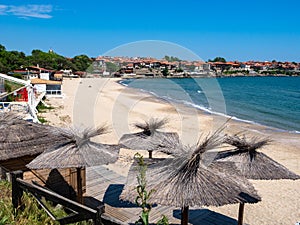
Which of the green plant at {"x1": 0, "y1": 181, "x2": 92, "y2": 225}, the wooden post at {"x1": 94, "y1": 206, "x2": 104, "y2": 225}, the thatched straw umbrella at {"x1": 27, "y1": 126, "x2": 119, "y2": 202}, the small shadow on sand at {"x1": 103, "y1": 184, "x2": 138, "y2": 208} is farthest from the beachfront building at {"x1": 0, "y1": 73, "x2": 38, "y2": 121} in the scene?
the wooden post at {"x1": 94, "y1": 206, "x2": 104, "y2": 225}

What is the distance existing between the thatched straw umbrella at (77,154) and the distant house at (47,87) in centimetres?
2497

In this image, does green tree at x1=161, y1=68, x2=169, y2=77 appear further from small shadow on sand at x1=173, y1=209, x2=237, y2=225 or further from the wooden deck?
small shadow on sand at x1=173, y1=209, x2=237, y2=225

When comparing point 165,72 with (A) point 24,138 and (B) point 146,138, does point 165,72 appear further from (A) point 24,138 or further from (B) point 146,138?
(A) point 24,138

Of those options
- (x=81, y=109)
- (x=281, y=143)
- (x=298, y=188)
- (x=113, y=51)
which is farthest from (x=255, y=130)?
(x=113, y=51)

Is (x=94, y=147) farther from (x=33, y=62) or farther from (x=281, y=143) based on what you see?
(x=33, y=62)

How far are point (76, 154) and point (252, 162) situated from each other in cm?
318

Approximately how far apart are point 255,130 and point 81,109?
44.8 feet

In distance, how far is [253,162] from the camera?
557 cm

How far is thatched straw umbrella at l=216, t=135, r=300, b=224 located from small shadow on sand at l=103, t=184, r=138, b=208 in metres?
2.35

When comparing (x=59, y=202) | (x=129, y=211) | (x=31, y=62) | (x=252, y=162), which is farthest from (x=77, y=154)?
(x=31, y=62)

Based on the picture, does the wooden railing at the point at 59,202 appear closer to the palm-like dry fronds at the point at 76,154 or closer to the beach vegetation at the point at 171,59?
the palm-like dry fronds at the point at 76,154

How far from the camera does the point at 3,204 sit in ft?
12.2

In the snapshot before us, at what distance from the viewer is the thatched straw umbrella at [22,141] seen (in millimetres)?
5758

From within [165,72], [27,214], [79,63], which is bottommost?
[27,214]
